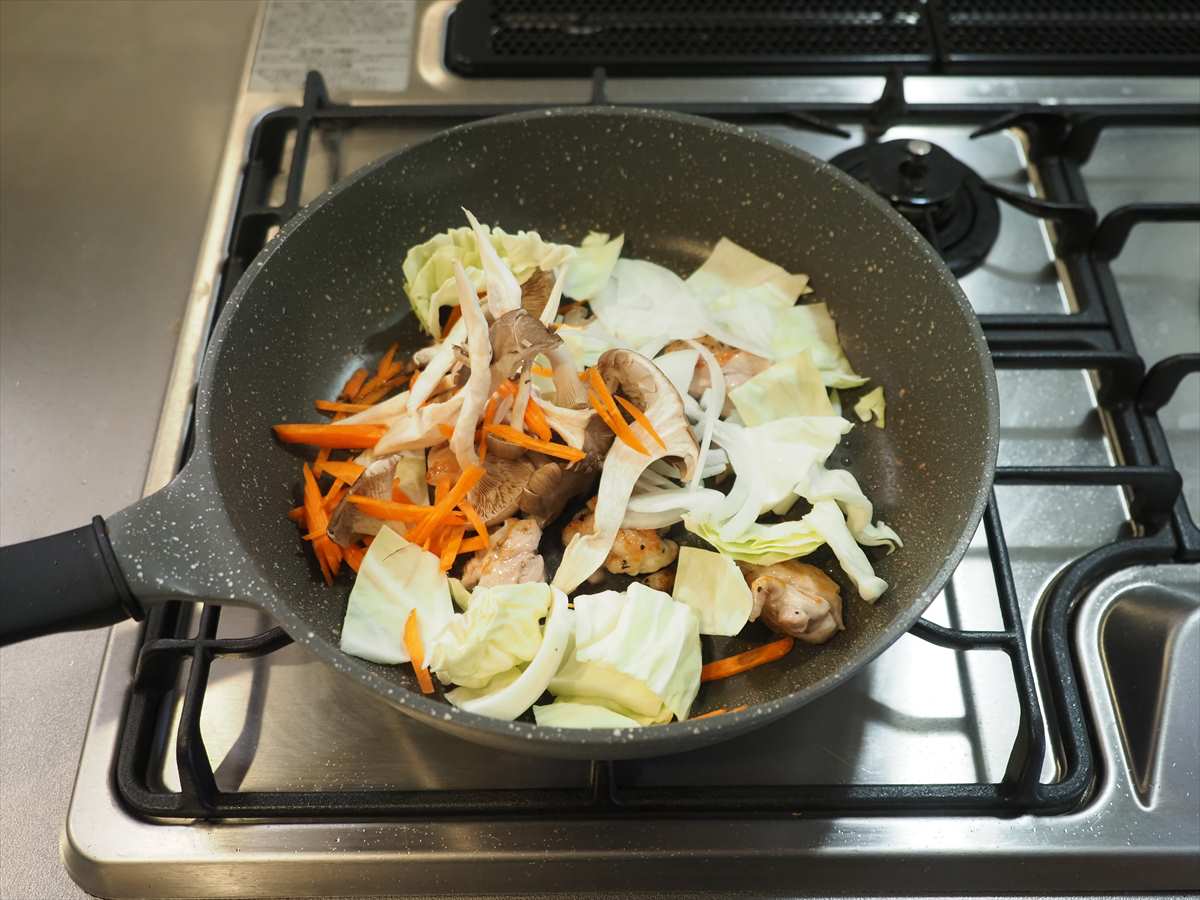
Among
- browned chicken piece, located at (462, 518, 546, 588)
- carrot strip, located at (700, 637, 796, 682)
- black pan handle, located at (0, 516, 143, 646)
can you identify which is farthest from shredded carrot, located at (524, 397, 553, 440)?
black pan handle, located at (0, 516, 143, 646)

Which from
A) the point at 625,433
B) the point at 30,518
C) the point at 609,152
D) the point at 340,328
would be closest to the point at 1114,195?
the point at 609,152

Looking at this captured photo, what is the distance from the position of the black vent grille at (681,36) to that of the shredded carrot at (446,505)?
78cm

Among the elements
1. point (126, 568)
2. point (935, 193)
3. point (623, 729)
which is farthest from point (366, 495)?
point (935, 193)

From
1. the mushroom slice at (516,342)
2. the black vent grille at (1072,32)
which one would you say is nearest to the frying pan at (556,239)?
the mushroom slice at (516,342)

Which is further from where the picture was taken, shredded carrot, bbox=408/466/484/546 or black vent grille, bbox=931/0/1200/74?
black vent grille, bbox=931/0/1200/74

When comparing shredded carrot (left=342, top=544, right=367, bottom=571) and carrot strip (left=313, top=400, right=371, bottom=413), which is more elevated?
carrot strip (left=313, top=400, right=371, bottom=413)

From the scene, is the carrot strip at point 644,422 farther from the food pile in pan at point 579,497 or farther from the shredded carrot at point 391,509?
the shredded carrot at point 391,509

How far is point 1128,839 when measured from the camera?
0.99m

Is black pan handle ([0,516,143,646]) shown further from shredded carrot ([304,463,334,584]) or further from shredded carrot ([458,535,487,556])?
shredded carrot ([458,535,487,556])

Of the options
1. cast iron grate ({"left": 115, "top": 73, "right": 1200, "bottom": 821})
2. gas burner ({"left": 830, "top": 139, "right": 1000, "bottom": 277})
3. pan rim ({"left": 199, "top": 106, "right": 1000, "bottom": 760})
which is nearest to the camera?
pan rim ({"left": 199, "top": 106, "right": 1000, "bottom": 760})

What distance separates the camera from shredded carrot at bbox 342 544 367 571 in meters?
1.11

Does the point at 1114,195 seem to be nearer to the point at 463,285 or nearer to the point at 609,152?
the point at 609,152

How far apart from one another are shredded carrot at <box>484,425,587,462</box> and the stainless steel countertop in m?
0.50

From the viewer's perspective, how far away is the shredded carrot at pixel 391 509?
1090 mm
